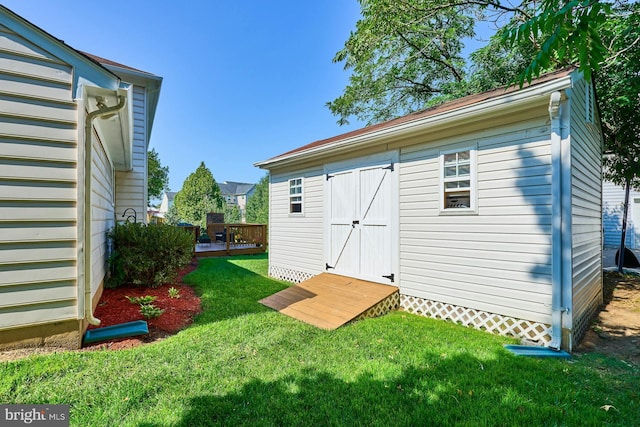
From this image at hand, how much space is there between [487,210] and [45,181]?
5063mm

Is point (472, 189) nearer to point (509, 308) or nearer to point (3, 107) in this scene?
point (509, 308)

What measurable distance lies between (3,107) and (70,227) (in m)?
1.20

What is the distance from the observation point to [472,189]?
4.15m

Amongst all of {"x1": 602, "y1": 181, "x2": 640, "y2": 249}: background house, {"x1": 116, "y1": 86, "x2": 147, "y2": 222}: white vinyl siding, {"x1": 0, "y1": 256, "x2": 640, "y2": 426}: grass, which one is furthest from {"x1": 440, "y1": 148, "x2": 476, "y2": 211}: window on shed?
{"x1": 602, "y1": 181, "x2": 640, "y2": 249}: background house

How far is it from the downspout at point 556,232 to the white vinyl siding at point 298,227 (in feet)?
13.2

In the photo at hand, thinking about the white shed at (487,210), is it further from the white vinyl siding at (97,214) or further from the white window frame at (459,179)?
the white vinyl siding at (97,214)

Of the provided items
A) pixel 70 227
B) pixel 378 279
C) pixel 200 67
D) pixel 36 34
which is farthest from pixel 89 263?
pixel 200 67

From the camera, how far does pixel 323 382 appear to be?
255 centimetres

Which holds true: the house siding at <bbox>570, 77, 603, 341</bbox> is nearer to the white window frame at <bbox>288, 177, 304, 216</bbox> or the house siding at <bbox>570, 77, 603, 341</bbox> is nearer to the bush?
the white window frame at <bbox>288, 177, 304, 216</bbox>

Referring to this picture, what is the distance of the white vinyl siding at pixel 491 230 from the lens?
360 cm

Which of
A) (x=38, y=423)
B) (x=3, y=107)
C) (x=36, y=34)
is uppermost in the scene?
(x=36, y=34)

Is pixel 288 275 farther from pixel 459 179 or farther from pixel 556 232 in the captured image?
pixel 556 232

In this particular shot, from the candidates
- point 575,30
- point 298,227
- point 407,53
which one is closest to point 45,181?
point 575,30

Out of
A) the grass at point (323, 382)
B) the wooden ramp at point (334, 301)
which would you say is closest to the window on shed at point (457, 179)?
the wooden ramp at point (334, 301)
